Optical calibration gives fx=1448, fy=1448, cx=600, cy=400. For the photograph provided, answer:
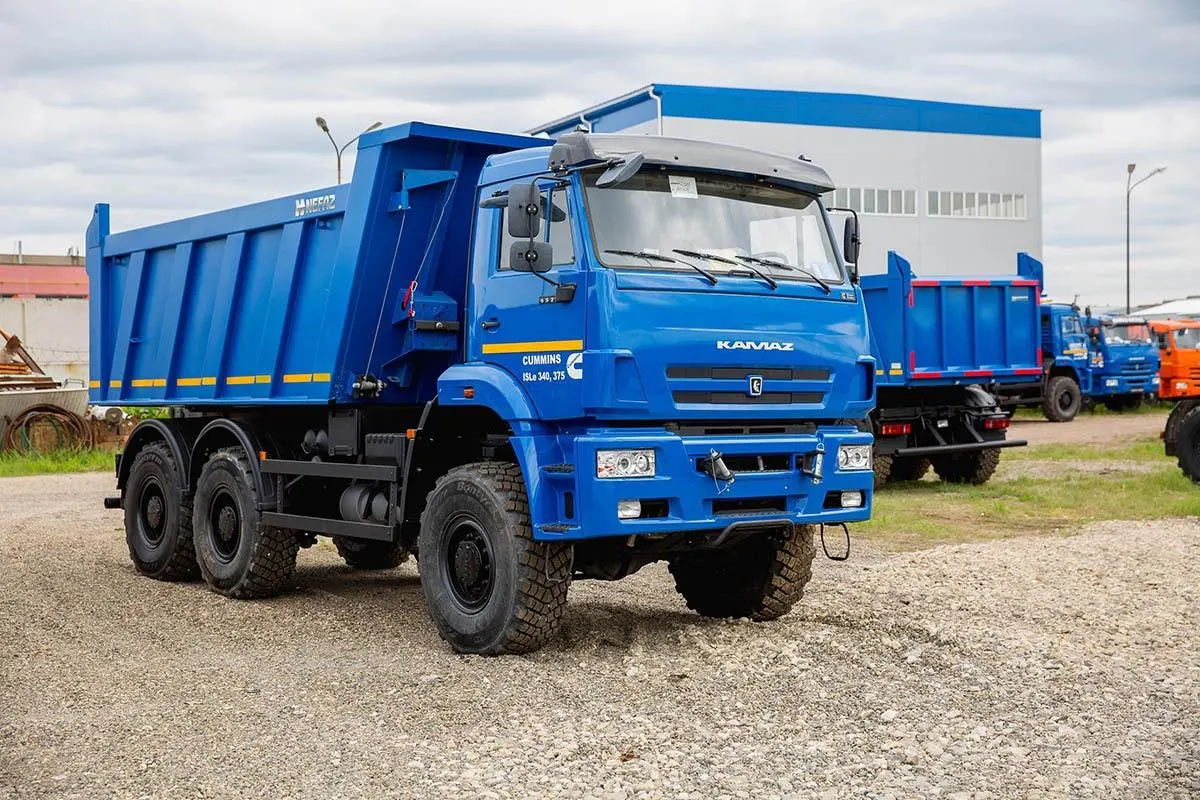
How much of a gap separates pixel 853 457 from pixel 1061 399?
25.9 m

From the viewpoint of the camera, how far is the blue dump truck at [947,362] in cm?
1831

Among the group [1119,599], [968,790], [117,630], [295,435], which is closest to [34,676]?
[117,630]

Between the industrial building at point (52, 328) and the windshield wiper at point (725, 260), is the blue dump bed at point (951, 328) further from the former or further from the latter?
the industrial building at point (52, 328)

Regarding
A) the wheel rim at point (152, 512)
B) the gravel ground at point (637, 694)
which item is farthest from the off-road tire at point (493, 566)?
the wheel rim at point (152, 512)

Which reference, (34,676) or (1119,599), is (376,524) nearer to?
(34,676)

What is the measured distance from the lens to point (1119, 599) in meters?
9.87

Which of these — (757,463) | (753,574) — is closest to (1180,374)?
(753,574)

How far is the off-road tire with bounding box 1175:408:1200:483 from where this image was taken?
60.0 ft

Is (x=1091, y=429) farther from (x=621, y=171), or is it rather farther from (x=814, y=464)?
(x=621, y=171)

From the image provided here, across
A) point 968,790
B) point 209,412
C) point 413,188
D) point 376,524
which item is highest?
point 413,188

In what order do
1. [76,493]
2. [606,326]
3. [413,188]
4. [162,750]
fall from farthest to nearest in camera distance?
[76,493] < [413,188] < [606,326] < [162,750]

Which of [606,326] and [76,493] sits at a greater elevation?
[606,326]

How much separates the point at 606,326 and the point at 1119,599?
14.8 ft

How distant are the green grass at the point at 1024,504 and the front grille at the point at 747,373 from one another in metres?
5.50
